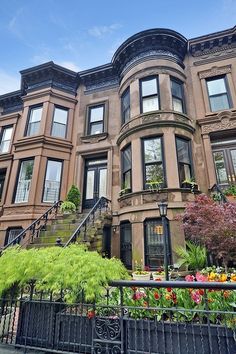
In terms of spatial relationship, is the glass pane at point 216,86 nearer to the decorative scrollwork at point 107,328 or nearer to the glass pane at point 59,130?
the glass pane at point 59,130

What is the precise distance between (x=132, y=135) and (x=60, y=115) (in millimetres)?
5707

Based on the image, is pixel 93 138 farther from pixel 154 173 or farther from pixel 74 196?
pixel 154 173

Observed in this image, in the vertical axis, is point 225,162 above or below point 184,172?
above

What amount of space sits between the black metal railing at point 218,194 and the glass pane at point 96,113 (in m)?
7.83

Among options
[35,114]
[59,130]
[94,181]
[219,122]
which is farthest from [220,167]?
[35,114]

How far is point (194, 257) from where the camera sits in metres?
7.79

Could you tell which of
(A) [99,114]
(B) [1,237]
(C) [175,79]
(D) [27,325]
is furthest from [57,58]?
(D) [27,325]

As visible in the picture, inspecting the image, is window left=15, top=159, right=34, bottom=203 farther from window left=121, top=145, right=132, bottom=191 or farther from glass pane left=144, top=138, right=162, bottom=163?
glass pane left=144, top=138, right=162, bottom=163

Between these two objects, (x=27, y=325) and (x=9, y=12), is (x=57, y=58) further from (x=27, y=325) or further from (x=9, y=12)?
(x=27, y=325)

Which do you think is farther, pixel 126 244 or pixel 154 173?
pixel 154 173

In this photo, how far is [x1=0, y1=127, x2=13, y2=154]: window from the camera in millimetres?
14867

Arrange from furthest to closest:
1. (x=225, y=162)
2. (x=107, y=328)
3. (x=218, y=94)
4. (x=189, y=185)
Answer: (x=218, y=94)
(x=225, y=162)
(x=189, y=185)
(x=107, y=328)

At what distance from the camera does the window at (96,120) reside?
1356 centimetres

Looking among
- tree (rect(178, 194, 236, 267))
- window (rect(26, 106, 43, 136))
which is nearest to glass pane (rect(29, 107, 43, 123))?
window (rect(26, 106, 43, 136))
